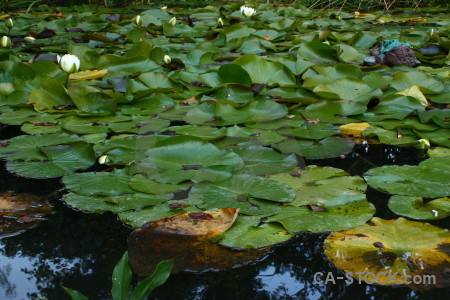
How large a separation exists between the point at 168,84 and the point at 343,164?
93 cm

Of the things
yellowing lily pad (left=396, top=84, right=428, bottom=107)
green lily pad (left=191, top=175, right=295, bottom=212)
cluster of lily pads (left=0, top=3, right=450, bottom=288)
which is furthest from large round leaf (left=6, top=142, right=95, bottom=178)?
yellowing lily pad (left=396, top=84, right=428, bottom=107)

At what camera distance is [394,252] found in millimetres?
919

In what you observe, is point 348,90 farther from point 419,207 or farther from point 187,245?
point 187,245

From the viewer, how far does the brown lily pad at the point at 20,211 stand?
106 cm

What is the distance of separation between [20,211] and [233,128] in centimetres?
71

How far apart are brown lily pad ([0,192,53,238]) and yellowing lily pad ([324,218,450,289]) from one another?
67 cm

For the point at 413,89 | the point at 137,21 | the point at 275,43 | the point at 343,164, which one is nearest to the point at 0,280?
the point at 343,164

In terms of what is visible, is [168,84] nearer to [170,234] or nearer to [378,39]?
[170,234]

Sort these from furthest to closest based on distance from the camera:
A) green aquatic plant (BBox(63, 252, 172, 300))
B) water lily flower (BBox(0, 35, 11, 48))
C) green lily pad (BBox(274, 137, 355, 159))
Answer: water lily flower (BBox(0, 35, 11, 48))
green lily pad (BBox(274, 137, 355, 159))
green aquatic plant (BBox(63, 252, 172, 300))

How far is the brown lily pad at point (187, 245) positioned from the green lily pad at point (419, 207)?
360mm

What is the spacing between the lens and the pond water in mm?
843

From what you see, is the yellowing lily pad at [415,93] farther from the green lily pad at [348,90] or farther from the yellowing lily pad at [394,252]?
the yellowing lily pad at [394,252]

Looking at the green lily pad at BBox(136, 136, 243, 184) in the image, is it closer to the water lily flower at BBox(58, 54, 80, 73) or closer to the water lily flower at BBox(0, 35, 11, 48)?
the water lily flower at BBox(58, 54, 80, 73)

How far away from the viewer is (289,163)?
52.6 inches
